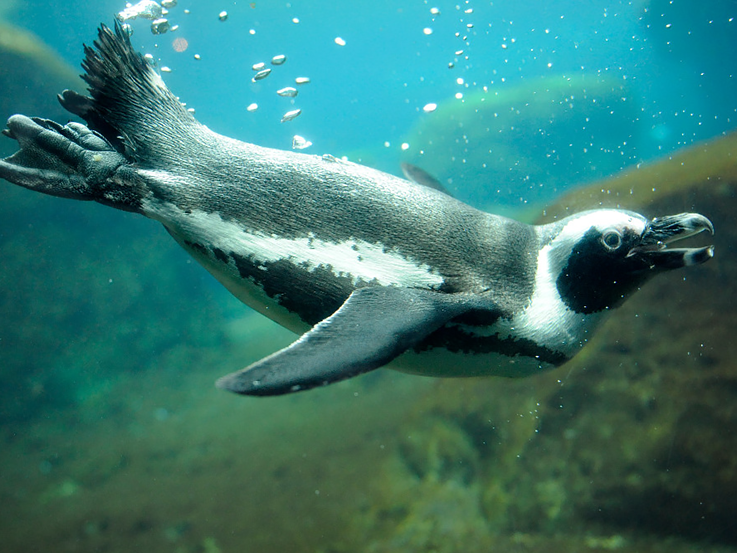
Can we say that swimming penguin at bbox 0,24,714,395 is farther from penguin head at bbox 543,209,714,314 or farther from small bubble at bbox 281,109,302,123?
small bubble at bbox 281,109,302,123

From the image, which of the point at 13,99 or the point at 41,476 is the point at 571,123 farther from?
the point at 41,476

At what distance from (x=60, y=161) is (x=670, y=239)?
259 centimetres

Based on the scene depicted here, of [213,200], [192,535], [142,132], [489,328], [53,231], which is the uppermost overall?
[53,231]

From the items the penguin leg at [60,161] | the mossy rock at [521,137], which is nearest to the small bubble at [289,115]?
the penguin leg at [60,161]

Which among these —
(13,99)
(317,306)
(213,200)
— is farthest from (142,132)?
(13,99)

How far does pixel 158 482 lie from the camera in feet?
16.3

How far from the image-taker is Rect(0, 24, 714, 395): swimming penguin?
1582mm

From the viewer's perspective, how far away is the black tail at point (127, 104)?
5.87ft

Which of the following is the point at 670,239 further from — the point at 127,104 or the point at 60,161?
the point at 60,161

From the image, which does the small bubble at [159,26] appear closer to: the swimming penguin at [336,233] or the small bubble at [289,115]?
the small bubble at [289,115]

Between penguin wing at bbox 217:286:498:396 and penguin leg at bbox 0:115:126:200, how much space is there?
1.24 metres

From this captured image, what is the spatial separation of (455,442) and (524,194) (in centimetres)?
1038

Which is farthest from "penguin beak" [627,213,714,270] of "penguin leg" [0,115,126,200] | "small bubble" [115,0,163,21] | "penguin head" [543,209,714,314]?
"small bubble" [115,0,163,21]

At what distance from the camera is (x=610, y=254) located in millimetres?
1689
